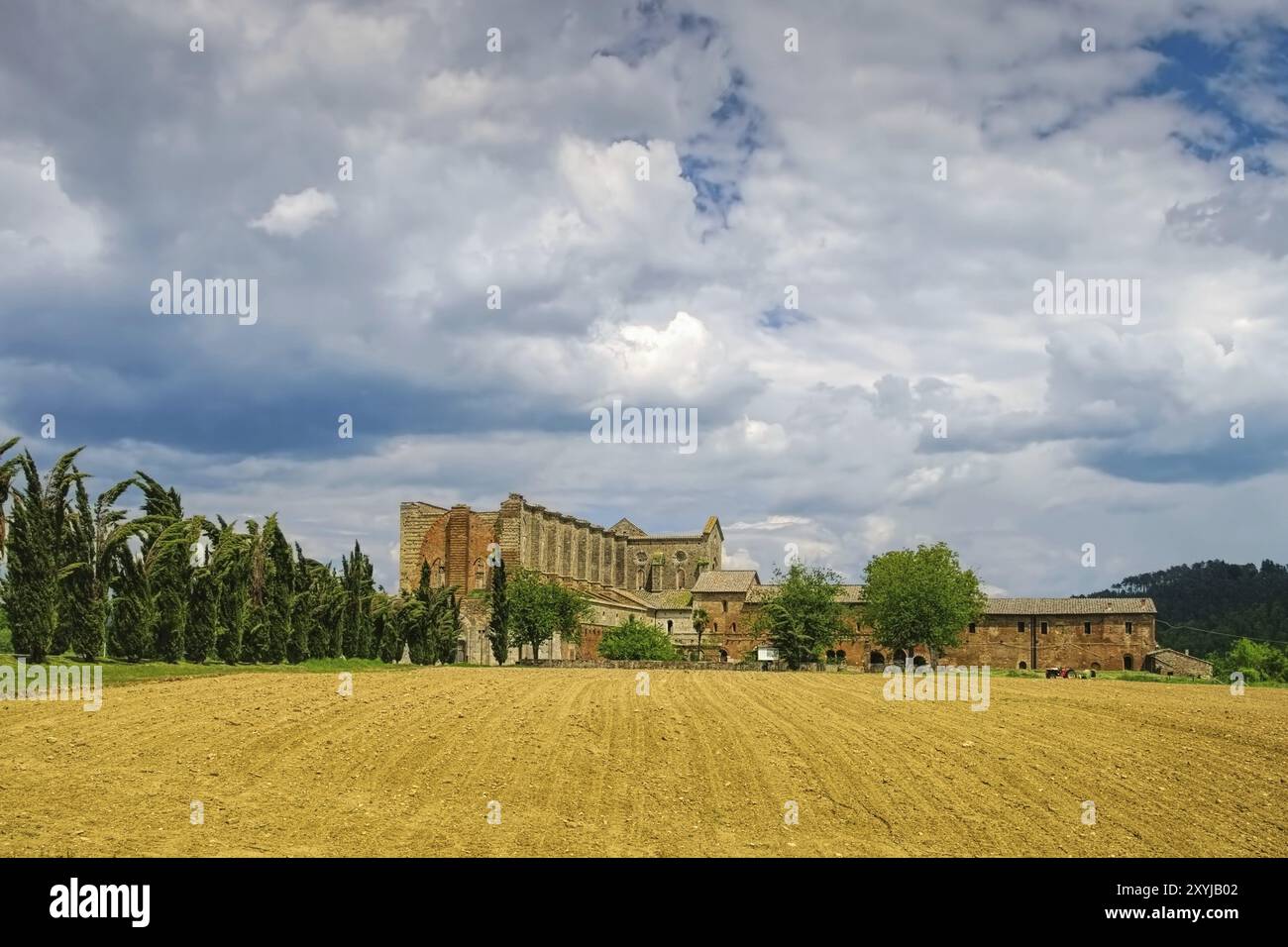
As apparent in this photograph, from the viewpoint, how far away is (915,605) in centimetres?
7412

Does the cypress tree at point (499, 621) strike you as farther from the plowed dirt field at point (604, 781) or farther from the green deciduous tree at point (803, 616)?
the plowed dirt field at point (604, 781)

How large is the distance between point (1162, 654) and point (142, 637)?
78571 mm

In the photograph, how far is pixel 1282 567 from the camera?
158m

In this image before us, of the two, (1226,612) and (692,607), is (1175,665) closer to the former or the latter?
(692,607)

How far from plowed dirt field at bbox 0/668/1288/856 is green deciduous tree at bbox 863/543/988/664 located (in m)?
47.9

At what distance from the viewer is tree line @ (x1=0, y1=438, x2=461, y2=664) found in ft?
94.3

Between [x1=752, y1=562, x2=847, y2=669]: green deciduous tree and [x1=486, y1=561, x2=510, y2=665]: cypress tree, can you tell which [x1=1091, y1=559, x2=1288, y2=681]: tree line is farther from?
[x1=486, y1=561, x2=510, y2=665]: cypress tree

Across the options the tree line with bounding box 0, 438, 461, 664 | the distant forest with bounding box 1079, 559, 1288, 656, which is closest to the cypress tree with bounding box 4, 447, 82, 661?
the tree line with bounding box 0, 438, 461, 664

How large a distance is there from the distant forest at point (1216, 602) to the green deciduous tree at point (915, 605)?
29.3 meters

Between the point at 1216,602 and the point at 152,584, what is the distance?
150697mm

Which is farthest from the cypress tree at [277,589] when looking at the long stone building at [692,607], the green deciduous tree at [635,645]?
the green deciduous tree at [635,645]

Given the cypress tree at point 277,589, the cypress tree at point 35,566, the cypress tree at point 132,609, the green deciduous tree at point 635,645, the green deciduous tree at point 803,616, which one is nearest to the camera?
the cypress tree at point 35,566

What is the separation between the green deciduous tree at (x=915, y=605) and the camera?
2913 inches

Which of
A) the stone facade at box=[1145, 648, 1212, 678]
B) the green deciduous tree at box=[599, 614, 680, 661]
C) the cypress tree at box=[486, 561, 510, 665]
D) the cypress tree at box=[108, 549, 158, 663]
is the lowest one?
the stone facade at box=[1145, 648, 1212, 678]
